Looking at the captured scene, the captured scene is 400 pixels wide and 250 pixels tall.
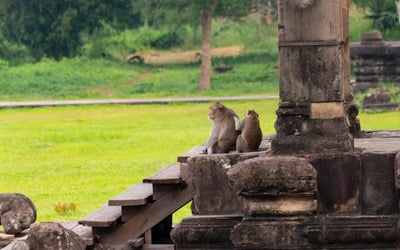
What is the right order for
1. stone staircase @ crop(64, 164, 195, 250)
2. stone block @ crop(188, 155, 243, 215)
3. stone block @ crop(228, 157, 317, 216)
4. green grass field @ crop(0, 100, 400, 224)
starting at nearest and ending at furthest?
stone block @ crop(228, 157, 317, 216) < stone block @ crop(188, 155, 243, 215) < stone staircase @ crop(64, 164, 195, 250) < green grass field @ crop(0, 100, 400, 224)

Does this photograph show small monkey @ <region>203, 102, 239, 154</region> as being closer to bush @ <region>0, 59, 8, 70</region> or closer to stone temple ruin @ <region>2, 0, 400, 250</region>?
stone temple ruin @ <region>2, 0, 400, 250</region>

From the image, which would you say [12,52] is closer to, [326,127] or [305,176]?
[326,127]

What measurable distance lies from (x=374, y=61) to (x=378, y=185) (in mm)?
21399

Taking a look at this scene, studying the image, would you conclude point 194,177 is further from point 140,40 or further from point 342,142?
point 140,40

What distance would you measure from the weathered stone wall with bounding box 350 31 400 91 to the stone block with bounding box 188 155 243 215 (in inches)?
800

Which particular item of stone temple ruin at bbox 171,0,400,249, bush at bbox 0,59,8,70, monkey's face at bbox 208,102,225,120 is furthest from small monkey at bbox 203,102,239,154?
bush at bbox 0,59,8,70

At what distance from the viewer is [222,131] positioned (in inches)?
374

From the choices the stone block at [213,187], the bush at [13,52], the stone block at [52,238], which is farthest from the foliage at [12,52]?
the stone block at [213,187]

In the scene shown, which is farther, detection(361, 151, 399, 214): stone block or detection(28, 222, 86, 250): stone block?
detection(28, 222, 86, 250): stone block

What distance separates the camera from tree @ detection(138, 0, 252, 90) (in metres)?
37.8

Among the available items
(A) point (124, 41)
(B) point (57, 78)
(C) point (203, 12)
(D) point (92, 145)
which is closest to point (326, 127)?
(D) point (92, 145)

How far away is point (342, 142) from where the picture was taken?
7.91 meters

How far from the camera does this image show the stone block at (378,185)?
7.85 meters

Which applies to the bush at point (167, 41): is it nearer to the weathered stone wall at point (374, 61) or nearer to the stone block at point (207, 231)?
the weathered stone wall at point (374, 61)
